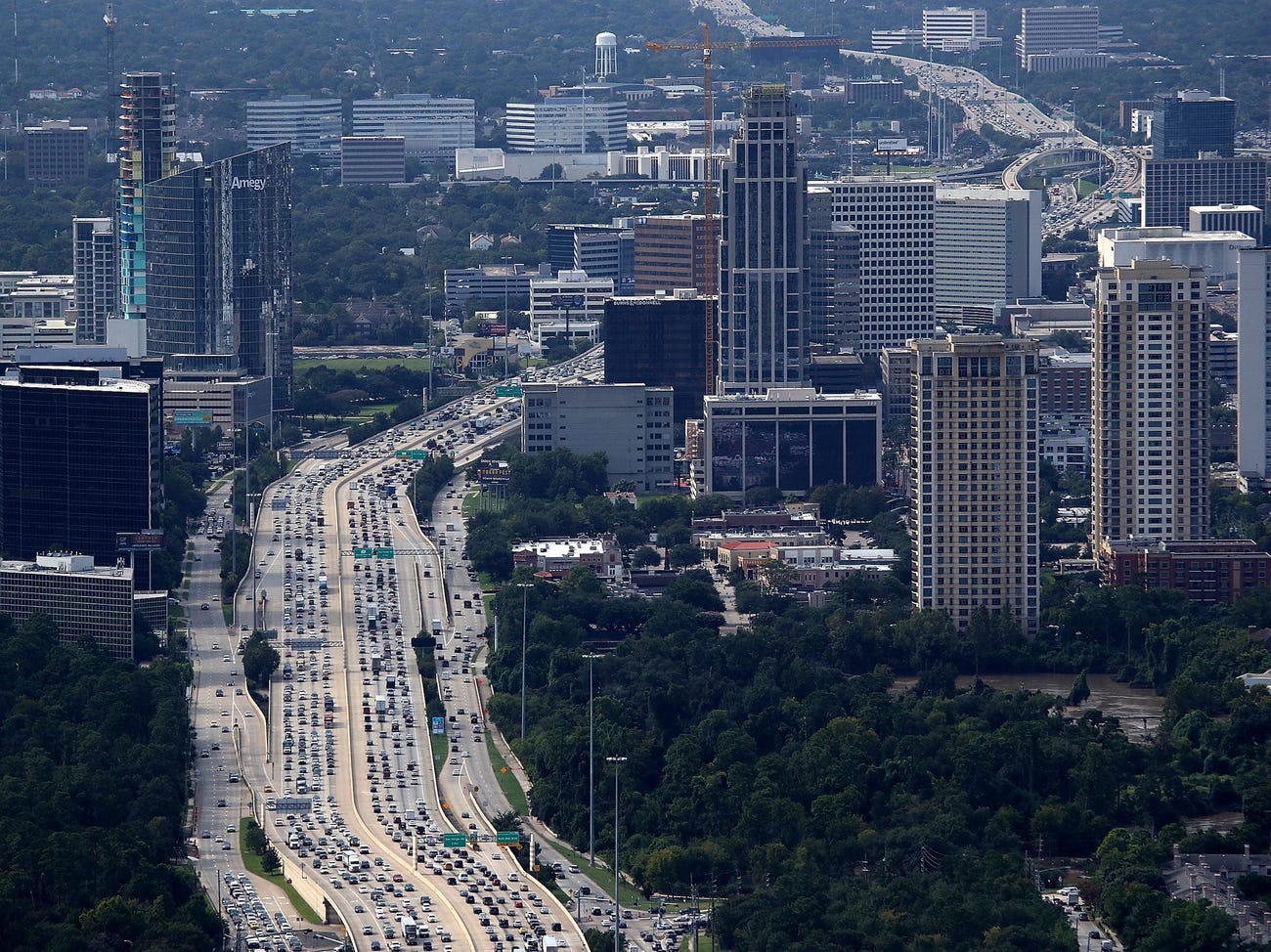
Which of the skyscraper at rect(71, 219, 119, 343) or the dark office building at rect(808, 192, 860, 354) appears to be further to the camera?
the skyscraper at rect(71, 219, 119, 343)

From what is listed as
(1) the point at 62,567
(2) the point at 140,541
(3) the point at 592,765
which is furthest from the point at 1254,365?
(3) the point at 592,765

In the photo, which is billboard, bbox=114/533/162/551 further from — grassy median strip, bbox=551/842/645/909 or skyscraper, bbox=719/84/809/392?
skyscraper, bbox=719/84/809/392

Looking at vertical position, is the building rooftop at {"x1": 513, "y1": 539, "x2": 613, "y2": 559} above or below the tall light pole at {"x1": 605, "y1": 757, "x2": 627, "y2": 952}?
above

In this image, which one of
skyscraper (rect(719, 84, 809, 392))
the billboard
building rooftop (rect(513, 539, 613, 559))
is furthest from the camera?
skyscraper (rect(719, 84, 809, 392))

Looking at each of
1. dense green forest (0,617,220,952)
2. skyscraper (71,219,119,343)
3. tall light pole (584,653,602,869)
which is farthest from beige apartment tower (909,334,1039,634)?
skyscraper (71,219,119,343)

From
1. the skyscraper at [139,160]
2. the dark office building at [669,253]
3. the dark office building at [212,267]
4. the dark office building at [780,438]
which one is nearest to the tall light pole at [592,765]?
the dark office building at [780,438]

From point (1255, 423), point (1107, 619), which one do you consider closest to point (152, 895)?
point (1107, 619)

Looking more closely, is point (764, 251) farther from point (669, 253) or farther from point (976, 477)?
point (976, 477)

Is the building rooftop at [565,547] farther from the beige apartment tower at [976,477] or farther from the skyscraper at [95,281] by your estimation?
the skyscraper at [95,281]
